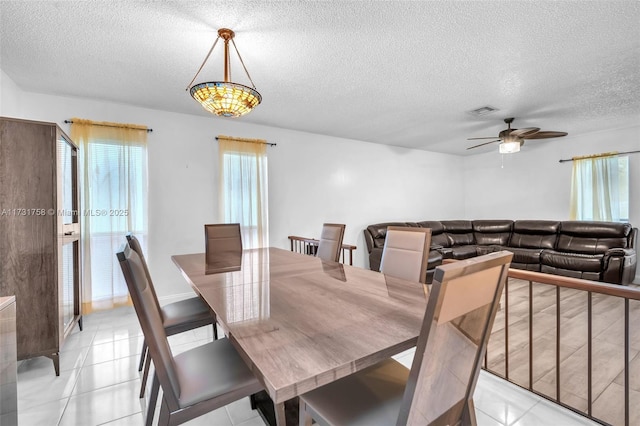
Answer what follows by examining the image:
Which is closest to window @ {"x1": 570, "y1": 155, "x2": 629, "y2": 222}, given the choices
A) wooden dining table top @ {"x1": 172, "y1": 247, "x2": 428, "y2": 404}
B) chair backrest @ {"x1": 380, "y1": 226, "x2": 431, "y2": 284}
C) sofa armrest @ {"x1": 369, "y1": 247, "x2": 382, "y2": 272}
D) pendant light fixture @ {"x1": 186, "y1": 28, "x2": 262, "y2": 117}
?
sofa armrest @ {"x1": 369, "y1": 247, "x2": 382, "y2": 272}

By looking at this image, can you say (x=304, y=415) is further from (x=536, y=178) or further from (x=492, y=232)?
(x=536, y=178)

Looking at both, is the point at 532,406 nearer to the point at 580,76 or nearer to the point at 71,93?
the point at 580,76

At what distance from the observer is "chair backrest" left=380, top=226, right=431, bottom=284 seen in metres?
1.86

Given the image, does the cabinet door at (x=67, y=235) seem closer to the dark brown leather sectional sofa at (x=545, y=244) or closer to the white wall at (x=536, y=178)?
the dark brown leather sectional sofa at (x=545, y=244)

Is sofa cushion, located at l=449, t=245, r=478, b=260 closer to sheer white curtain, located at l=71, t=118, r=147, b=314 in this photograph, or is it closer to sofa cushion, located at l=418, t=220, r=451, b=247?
sofa cushion, located at l=418, t=220, r=451, b=247

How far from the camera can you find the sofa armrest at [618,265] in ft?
12.9

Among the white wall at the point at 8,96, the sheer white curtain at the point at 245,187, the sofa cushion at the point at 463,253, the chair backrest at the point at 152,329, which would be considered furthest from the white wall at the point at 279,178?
the chair backrest at the point at 152,329

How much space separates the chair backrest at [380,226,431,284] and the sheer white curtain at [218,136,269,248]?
2.42 m

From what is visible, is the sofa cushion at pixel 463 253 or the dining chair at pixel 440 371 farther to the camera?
the sofa cushion at pixel 463 253

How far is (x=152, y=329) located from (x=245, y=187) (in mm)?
3207

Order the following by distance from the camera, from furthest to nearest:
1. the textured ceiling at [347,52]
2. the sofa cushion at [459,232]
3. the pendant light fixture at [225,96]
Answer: the sofa cushion at [459,232] → the textured ceiling at [347,52] → the pendant light fixture at [225,96]

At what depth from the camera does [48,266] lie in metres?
2.02

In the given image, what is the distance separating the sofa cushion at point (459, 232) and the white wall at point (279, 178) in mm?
485

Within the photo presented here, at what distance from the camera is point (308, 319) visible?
109cm
